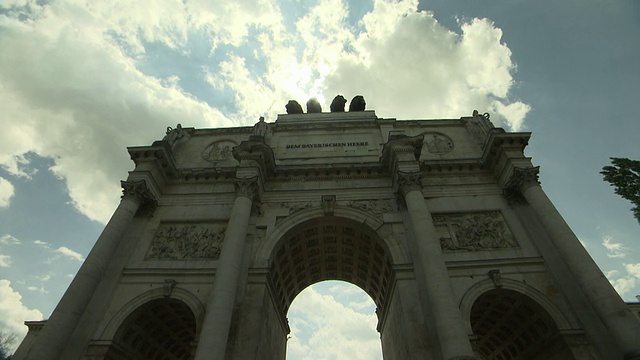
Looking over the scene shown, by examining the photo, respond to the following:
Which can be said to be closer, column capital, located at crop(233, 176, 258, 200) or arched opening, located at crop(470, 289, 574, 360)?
arched opening, located at crop(470, 289, 574, 360)

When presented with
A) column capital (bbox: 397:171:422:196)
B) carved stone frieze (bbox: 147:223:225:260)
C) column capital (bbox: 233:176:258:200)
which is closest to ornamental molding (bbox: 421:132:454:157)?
column capital (bbox: 397:171:422:196)

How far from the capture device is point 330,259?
21.5 m

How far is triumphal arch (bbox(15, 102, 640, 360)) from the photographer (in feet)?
44.2

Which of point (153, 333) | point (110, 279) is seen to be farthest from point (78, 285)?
point (153, 333)

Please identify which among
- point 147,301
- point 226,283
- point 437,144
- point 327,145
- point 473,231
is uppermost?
point 327,145

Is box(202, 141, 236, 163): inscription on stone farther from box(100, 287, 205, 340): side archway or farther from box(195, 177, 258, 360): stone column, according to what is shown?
box(100, 287, 205, 340): side archway

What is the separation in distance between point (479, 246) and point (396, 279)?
4.48 metres

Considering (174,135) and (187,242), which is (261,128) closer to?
(174,135)

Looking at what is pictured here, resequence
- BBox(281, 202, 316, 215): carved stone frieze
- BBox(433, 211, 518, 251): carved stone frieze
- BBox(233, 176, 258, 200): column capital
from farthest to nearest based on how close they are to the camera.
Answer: BBox(281, 202, 316, 215): carved stone frieze → BBox(233, 176, 258, 200): column capital → BBox(433, 211, 518, 251): carved stone frieze

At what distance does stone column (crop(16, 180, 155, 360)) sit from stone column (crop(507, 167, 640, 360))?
19.6 meters

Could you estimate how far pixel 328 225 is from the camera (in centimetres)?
1891

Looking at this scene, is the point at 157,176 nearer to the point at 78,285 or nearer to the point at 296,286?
the point at 78,285

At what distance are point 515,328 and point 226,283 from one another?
13.8 metres

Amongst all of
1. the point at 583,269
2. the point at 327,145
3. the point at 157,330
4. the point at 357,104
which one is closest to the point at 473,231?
the point at 583,269
